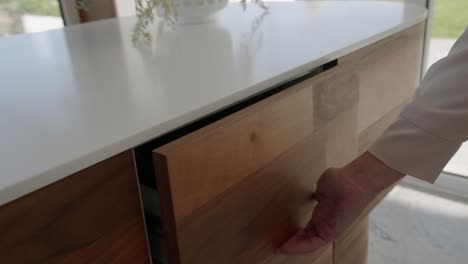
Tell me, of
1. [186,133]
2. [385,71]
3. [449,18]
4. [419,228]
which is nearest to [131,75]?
[186,133]

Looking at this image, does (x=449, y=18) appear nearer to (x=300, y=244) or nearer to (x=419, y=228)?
(x=419, y=228)

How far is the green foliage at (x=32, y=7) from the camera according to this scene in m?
1.63

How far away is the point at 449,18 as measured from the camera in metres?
1.59

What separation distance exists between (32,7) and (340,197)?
147 centimetres

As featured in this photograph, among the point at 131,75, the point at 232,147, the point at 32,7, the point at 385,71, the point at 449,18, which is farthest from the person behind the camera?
the point at 32,7

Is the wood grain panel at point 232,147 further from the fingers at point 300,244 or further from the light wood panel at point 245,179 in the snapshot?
the fingers at point 300,244

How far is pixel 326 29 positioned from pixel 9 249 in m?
0.75

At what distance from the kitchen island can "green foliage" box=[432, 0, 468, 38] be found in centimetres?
67

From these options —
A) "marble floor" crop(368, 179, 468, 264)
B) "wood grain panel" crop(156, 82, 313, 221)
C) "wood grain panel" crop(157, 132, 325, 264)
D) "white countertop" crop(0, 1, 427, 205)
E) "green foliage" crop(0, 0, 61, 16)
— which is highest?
"green foliage" crop(0, 0, 61, 16)

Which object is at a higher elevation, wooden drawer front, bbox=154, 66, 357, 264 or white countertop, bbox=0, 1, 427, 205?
white countertop, bbox=0, 1, 427, 205

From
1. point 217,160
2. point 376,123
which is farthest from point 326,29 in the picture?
point 217,160

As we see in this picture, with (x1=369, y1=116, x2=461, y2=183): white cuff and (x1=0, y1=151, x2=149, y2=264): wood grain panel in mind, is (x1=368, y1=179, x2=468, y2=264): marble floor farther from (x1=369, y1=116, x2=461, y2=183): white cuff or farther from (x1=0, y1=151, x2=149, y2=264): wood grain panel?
(x1=0, y1=151, x2=149, y2=264): wood grain panel

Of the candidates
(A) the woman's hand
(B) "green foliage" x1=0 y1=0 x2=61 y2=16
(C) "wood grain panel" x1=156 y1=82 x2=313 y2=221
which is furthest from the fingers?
(B) "green foliage" x1=0 y1=0 x2=61 y2=16

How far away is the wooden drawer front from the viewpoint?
1.58 ft
